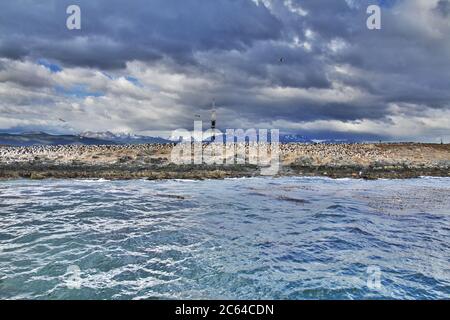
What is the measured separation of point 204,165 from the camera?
192ft

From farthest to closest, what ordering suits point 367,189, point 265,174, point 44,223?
point 265,174 < point 367,189 < point 44,223

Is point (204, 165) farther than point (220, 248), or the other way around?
point (204, 165)

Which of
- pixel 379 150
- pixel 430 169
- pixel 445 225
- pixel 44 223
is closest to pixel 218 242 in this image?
pixel 44 223

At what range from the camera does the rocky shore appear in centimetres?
4837

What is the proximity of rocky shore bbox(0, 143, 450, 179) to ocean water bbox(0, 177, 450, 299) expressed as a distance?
61.6 feet

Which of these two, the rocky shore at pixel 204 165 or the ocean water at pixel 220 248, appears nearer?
the ocean water at pixel 220 248

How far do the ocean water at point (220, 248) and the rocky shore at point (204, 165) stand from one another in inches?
739

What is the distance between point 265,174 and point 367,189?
16.8m

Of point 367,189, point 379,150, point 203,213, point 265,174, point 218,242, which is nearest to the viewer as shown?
point 218,242

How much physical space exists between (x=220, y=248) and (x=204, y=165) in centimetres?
4333

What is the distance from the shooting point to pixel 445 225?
20.9m

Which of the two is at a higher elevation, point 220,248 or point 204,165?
point 204,165

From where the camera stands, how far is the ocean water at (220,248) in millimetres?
11227
